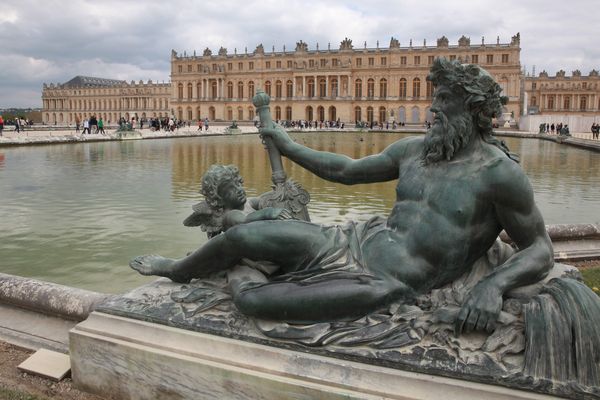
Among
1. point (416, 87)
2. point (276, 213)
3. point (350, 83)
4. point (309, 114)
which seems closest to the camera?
point (276, 213)

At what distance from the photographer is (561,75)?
8231cm

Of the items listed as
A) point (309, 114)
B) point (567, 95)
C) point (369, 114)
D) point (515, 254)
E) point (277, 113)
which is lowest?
point (515, 254)

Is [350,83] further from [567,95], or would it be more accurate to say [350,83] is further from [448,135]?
[448,135]

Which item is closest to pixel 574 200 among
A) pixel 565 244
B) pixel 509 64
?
pixel 565 244

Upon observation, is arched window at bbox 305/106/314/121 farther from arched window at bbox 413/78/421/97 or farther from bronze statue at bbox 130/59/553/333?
bronze statue at bbox 130/59/553/333

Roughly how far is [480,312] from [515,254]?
0.37 m

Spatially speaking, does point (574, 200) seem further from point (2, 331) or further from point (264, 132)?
point (2, 331)

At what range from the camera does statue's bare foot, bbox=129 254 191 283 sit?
9.59 ft

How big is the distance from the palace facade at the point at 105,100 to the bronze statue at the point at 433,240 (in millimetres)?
100892

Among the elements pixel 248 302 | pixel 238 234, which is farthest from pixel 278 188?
pixel 248 302

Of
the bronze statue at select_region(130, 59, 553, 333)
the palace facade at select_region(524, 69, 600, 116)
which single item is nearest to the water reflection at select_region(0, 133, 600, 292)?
the bronze statue at select_region(130, 59, 553, 333)

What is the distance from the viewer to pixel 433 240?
7.80 ft

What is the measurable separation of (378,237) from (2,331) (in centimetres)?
252

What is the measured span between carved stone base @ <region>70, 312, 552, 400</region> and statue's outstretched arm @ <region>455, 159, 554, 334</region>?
11.6 inches
